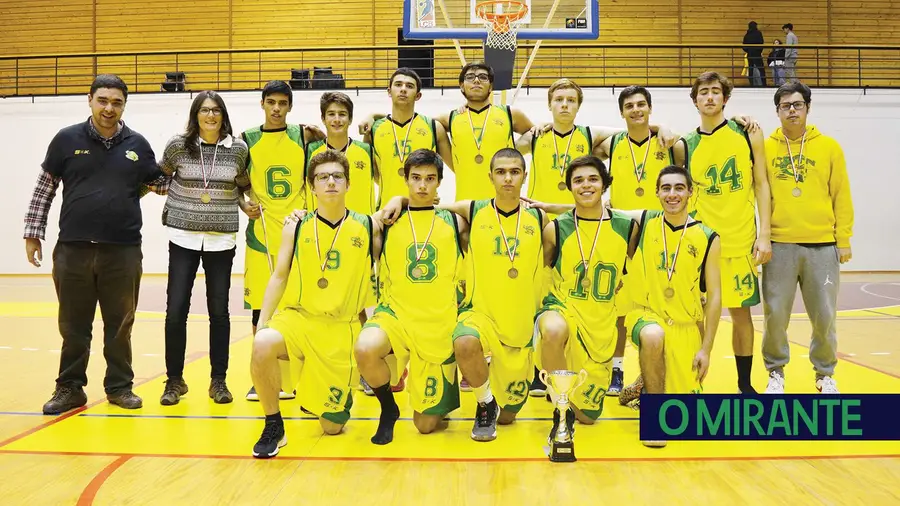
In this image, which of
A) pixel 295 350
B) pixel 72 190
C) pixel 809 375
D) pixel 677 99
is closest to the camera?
pixel 295 350

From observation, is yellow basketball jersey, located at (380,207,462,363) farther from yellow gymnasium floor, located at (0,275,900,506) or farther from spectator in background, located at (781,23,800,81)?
spectator in background, located at (781,23,800,81)

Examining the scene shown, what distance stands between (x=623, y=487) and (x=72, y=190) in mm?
3787

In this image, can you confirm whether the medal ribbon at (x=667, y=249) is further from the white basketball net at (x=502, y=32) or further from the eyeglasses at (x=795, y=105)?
the white basketball net at (x=502, y=32)

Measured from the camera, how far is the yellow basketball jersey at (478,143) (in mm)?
4637

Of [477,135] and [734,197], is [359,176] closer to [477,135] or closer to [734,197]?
[477,135]

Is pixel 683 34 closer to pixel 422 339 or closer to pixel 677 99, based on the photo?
pixel 677 99

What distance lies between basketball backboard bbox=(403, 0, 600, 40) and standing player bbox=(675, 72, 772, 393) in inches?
163

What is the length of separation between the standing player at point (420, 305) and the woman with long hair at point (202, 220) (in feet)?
4.47

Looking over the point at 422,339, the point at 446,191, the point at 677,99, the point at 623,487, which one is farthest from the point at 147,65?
the point at 623,487

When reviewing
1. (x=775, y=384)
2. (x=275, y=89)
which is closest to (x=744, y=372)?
(x=775, y=384)

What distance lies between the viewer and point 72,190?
4055 millimetres

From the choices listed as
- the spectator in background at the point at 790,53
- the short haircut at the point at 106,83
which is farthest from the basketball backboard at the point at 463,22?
the spectator in background at the point at 790,53

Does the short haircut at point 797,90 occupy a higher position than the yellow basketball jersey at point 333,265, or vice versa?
the short haircut at point 797,90

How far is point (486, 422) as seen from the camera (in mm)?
3488
